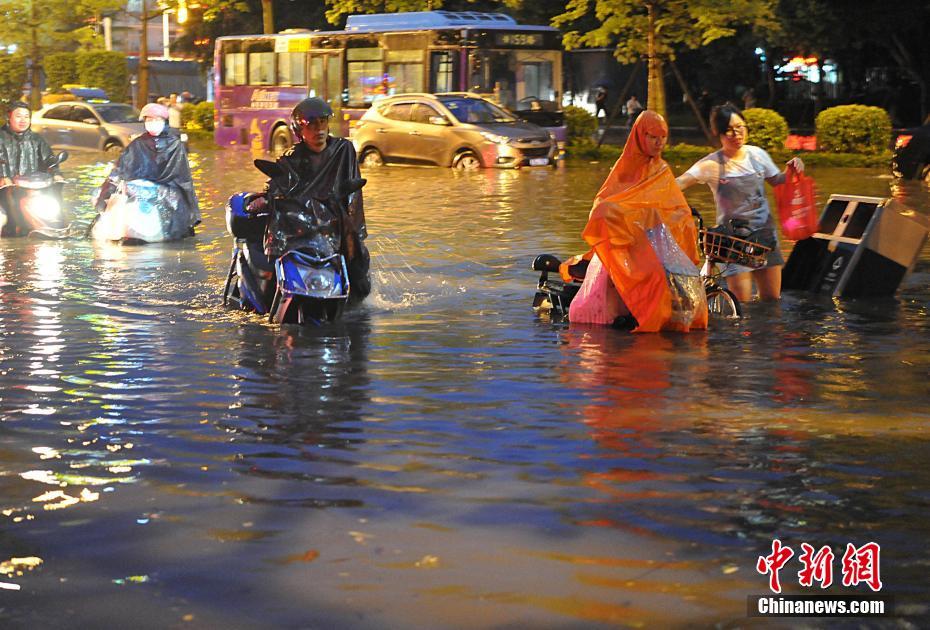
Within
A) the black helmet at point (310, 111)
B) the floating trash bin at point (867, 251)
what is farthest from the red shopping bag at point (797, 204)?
the black helmet at point (310, 111)

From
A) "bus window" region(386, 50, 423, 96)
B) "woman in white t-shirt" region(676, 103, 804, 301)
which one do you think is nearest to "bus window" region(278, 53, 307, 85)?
"bus window" region(386, 50, 423, 96)

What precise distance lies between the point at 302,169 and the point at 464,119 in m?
20.3

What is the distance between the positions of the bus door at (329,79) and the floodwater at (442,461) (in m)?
24.7

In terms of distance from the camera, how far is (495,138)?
30109mm

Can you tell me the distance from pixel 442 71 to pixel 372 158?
352cm

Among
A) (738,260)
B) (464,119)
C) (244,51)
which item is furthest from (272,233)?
(244,51)

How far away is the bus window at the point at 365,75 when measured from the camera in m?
36.0

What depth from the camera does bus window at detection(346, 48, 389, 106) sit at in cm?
3600

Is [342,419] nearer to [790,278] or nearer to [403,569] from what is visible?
[403,569]

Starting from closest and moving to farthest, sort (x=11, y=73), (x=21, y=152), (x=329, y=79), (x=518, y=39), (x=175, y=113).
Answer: (x=21, y=152) → (x=518, y=39) → (x=329, y=79) → (x=175, y=113) → (x=11, y=73)

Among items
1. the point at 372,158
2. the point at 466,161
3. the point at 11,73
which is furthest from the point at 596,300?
the point at 11,73

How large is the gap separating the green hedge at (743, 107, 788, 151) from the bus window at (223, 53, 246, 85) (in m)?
13.2

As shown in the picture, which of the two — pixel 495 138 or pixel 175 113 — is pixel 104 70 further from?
pixel 495 138

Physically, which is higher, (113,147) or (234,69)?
(234,69)
